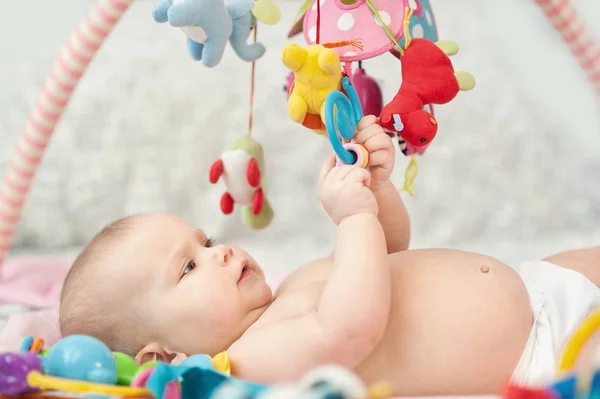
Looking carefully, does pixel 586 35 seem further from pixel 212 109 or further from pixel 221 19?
pixel 212 109

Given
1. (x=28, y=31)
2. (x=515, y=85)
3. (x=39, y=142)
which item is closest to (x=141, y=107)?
(x=28, y=31)

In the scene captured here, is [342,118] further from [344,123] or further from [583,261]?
[583,261]

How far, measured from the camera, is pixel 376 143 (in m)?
0.78

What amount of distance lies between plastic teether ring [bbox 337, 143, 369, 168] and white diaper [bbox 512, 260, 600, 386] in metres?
0.28

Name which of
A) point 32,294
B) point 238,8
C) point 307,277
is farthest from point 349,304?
point 32,294

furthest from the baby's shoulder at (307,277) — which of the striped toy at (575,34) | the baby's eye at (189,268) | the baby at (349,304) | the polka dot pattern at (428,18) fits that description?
the striped toy at (575,34)

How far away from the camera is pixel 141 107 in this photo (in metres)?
1.53

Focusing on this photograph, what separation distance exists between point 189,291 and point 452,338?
0.32 meters

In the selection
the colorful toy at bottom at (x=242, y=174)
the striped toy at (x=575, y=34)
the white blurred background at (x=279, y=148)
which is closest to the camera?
the striped toy at (x=575, y=34)

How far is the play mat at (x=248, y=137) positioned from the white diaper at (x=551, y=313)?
8.5 inches

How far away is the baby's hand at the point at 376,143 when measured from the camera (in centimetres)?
78

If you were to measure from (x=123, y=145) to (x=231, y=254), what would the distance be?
27.3 inches

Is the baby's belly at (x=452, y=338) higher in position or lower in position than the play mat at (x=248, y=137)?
lower

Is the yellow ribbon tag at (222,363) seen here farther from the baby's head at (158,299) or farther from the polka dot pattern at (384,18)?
the polka dot pattern at (384,18)
